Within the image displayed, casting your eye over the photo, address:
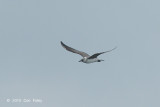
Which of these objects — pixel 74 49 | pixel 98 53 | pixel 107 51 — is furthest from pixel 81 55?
pixel 107 51

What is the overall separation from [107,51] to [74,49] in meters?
15.0

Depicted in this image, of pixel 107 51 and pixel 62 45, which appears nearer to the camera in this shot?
pixel 107 51

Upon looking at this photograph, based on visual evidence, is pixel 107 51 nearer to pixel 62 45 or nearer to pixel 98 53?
pixel 98 53

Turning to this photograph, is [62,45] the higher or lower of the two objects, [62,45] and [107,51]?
the higher

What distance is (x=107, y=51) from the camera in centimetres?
5584

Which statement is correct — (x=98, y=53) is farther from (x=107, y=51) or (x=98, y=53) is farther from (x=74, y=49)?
(x=74, y=49)

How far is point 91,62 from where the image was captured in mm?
64625

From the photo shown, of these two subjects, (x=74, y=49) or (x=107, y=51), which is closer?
(x=107, y=51)

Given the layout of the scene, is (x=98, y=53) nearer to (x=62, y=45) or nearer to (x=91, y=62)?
(x=91, y=62)

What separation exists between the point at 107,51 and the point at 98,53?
16.9ft

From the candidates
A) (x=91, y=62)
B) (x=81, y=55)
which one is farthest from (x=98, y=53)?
(x=81, y=55)

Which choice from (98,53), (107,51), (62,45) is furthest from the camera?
(62,45)

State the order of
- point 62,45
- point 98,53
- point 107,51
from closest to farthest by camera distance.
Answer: point 107,51, point 98,53, point 62,45

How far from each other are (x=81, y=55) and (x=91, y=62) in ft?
16.9
